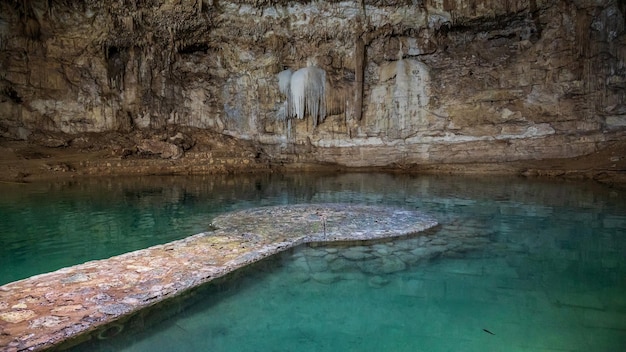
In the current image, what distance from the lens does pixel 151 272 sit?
4191 mm

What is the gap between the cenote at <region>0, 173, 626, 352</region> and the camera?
9.95 ft

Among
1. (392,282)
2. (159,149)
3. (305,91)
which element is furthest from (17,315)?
(305,91)

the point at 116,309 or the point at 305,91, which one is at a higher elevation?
the point at 305,91

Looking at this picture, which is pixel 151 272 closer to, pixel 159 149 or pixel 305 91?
pixel 159 149

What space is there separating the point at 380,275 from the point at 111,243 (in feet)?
12.8

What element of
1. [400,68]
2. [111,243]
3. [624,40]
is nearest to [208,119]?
[400,68]

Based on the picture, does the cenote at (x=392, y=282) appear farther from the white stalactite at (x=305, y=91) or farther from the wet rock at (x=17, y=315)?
the white stalactite at (x=305, y=91)

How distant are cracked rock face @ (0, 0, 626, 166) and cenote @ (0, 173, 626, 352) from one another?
26.3ft

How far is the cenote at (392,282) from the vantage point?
119 inches

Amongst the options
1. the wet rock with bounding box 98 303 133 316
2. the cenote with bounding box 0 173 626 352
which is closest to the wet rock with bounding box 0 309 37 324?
the wet rock with bounding box 98 303 133 316

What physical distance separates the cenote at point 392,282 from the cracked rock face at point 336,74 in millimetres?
8020

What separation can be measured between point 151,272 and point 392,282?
99.6 inches

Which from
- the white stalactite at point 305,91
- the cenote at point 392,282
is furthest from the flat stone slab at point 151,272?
the white stalactite at point 305,91

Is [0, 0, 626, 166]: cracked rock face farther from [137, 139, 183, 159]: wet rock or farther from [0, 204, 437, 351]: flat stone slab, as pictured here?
[0, 204, 437, 351]: flat stone slab
